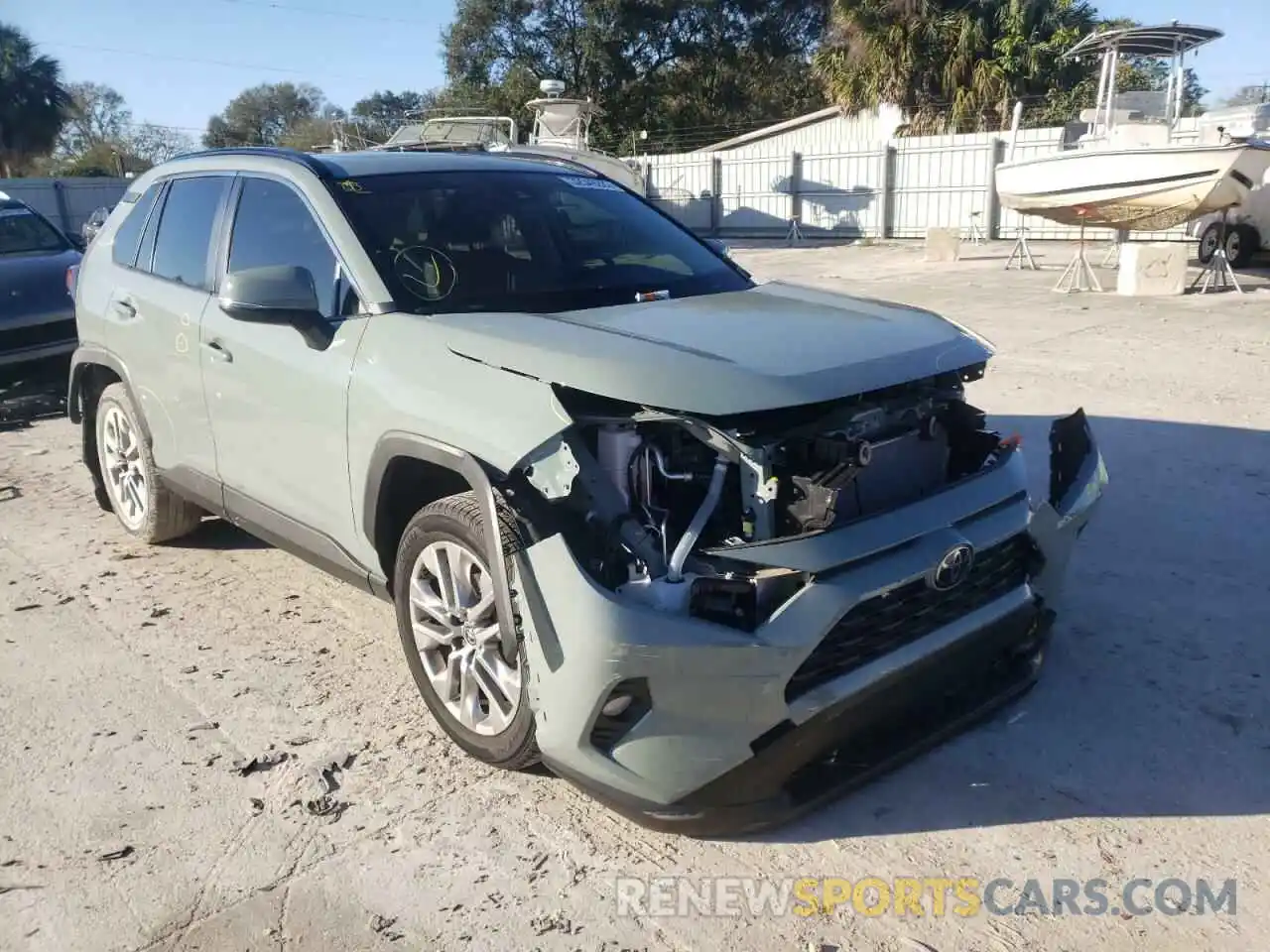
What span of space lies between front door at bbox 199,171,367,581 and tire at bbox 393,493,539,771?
46 centimetres

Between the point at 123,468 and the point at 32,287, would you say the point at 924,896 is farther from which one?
the point at 32,287

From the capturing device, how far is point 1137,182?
44.7 ft

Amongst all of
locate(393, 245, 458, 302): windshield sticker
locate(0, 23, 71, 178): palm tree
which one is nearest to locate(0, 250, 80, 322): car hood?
locate(393, 245, 458, 302): windshield sticker

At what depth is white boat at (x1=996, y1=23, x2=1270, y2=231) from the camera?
42.1 ft

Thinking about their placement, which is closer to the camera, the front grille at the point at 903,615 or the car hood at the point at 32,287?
the front grille at the point at 903,615

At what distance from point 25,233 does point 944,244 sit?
13236 mm

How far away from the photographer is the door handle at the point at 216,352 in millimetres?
4175

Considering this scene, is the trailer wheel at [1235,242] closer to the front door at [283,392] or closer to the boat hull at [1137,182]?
the boat hull at [1137,182]

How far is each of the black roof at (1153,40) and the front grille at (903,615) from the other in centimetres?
1405

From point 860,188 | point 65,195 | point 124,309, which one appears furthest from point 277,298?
point 65,195

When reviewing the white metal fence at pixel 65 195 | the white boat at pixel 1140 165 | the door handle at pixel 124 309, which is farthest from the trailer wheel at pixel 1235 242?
the white metal fence at pixel 65 195

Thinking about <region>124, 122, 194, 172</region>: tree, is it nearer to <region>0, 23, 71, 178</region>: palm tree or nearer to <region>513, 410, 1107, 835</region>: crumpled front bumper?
<region>0, 23, 71, 178</region>: palm tree

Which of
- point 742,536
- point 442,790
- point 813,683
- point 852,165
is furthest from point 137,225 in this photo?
point 852,165

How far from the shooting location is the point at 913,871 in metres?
2.77
